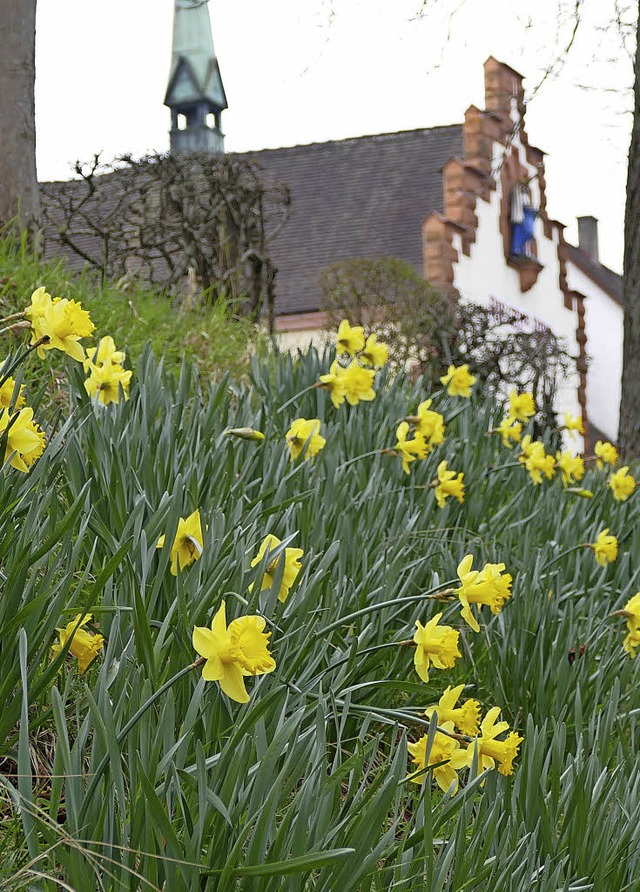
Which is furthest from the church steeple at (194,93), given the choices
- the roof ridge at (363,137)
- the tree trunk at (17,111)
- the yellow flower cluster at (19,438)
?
the yellow flower cluster at (19,438)

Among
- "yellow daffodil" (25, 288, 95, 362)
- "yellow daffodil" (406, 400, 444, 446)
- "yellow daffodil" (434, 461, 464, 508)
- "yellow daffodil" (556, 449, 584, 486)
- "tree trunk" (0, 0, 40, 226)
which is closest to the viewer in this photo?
"yellow daffodil" (25, 288, 95, 362)

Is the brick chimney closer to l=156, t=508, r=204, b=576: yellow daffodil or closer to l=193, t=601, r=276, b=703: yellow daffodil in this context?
l=156, t=508, r=204, b=576: yellow daffodil

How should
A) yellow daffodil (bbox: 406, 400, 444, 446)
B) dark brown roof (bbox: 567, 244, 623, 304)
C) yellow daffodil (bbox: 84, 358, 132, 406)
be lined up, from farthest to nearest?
dark brown roof (bbox: 567, 244, 623, 304), yellow daffodil (bbox: 406, 400, 444, 446), yellow daffodil (bbox: 84, 358, 132, 406)

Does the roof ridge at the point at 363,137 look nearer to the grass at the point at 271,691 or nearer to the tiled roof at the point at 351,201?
the tiled roof at the point at 351,201

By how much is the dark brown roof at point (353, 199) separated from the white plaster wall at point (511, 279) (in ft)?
3.22

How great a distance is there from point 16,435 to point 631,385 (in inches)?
236

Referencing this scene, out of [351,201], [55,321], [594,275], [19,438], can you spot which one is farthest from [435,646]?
[594,275]

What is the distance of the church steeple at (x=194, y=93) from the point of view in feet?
95.1

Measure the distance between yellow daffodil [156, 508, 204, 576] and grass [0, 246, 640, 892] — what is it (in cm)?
5

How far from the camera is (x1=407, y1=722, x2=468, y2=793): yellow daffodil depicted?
71.6 inches

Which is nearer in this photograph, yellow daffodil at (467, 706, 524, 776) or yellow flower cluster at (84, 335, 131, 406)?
yellow daffodil at (467, 706, 524, 776)

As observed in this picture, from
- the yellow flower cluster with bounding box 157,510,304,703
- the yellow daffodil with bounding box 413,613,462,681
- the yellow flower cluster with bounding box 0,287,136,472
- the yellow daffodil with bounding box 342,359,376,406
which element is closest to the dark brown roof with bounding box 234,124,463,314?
the yellow daffodil with bounding box 342,359,376,406

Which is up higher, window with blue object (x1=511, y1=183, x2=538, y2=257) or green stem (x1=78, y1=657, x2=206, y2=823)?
window with blue object (x1=511, y1=183, x2=538, y2=257)

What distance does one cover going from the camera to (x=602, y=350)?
96.7 ft
